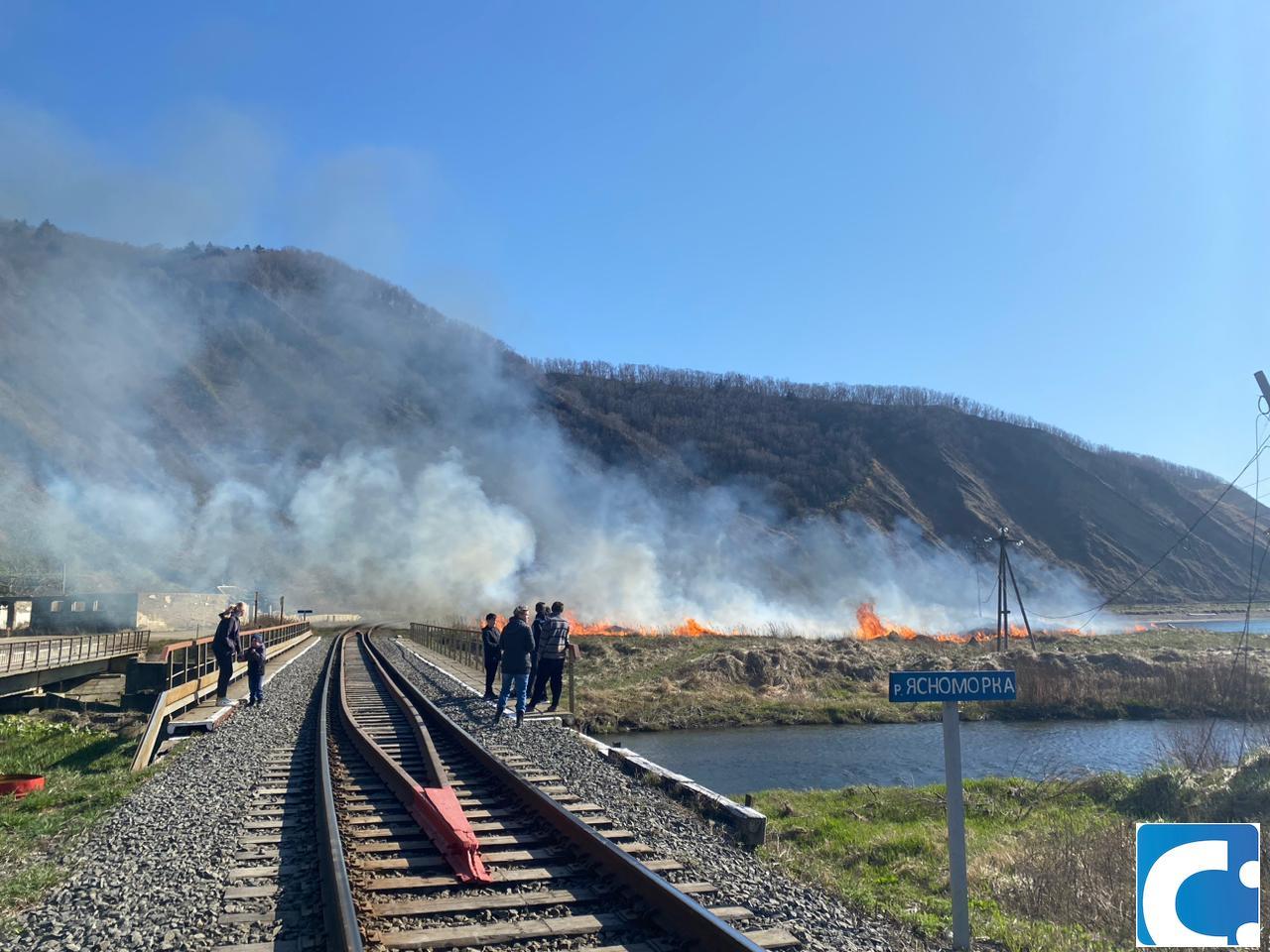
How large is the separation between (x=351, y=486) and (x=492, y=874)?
263ft

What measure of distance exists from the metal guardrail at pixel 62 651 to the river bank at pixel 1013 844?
20.2 m

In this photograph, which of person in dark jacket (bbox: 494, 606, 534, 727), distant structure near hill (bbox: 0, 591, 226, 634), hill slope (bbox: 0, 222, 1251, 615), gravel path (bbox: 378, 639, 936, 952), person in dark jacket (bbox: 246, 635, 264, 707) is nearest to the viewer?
gravel path (bbox: 378, 639, 936, 952)

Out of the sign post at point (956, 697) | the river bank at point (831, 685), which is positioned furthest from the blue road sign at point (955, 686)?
the river bank at point (831, 685)

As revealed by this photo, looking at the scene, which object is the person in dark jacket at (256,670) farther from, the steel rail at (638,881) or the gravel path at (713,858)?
the steel rail at (638,881)

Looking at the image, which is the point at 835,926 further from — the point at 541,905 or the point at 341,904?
the point at 341,904

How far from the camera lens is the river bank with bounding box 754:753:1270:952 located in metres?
6.66

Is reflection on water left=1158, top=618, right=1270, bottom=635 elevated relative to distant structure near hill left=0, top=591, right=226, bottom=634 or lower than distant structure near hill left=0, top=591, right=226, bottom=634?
lower

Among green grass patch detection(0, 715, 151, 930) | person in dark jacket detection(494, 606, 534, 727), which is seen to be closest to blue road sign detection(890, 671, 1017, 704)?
green grass patch detection(0, 715, 151, 930)

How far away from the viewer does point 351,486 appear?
8194 centimetres

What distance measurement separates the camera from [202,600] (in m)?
56.5

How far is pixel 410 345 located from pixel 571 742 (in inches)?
4660

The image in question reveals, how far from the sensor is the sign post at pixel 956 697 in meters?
5.76

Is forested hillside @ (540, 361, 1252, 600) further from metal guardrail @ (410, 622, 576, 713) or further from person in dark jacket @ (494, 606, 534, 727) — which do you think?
person in dark jacket @ (494, 606, 534, 727)

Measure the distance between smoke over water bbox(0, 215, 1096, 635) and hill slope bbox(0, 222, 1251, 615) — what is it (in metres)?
0.37
